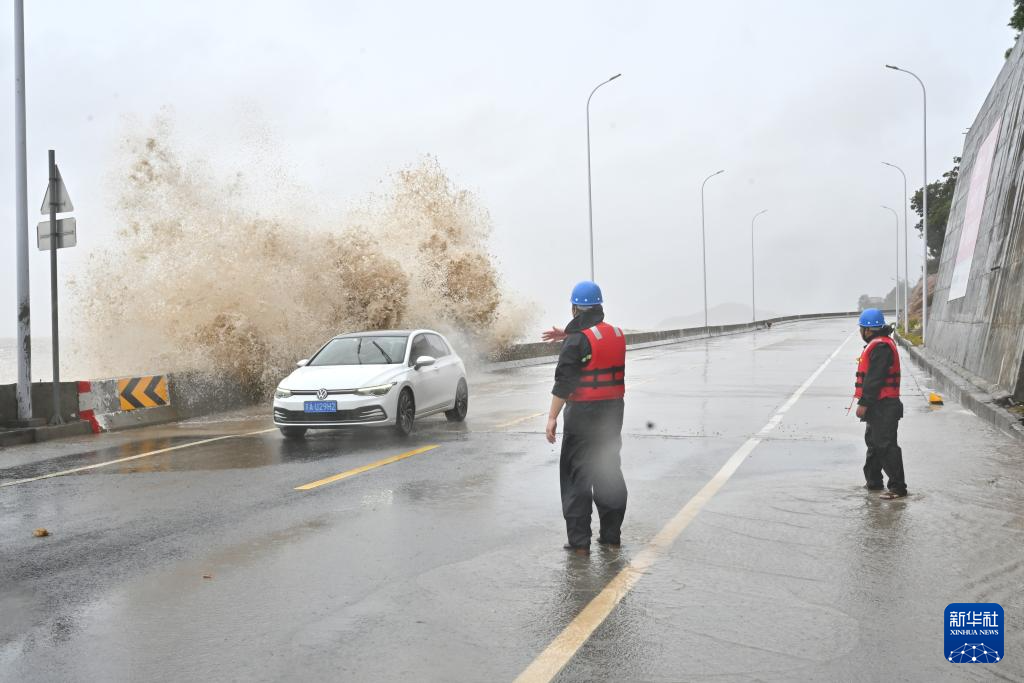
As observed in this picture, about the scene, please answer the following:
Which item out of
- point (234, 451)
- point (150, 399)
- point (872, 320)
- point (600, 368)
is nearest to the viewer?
point (600, 368)

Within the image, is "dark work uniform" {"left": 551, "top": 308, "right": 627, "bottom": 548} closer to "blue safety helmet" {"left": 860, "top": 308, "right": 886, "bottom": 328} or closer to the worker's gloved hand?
the worker's gloved hand

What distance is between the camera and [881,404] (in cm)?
809

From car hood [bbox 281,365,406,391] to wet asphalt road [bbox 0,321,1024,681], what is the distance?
1224 millimetres

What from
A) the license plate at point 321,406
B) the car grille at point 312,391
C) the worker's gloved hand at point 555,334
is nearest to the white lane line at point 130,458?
the car grille at point 312,391

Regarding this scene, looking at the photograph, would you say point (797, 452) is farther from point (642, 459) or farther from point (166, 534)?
point (166, 534)

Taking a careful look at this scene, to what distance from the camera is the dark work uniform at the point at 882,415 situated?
316 inches

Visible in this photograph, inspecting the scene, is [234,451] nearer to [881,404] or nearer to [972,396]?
[881,404]

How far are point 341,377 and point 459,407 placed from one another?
2.65 meters

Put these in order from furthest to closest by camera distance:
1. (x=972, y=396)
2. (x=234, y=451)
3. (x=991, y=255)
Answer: (x=991, y=255)
(x=972, y=396)
(x=234, y=451)

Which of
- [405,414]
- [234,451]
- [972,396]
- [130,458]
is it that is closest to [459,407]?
[405,414]

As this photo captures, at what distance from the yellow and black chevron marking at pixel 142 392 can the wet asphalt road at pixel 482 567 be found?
4.37 metres

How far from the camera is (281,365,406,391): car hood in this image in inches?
486

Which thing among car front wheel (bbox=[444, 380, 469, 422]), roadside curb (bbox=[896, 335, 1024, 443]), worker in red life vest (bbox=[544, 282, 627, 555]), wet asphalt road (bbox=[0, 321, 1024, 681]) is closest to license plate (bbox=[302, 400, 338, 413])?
wet asphalt road (bbox=[0, 321, 1024, 681])

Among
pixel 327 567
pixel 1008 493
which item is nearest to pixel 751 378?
pixel 1008 493
